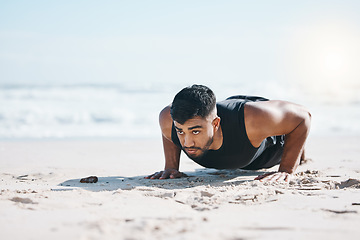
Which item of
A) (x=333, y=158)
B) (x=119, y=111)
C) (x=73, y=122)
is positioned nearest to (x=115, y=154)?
(x=333, y=158)

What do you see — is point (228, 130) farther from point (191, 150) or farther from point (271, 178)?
point (271, 178)

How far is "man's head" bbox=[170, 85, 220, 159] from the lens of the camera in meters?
3.47

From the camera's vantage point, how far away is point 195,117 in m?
3.50

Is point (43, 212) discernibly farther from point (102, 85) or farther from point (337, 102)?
point (102, 85)

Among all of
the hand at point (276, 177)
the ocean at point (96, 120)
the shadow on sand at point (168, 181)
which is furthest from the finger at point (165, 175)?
the ocean at point (96, 120)

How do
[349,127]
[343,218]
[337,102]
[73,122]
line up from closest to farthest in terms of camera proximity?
[343,218] → [349,127] → [73,122] → [337,102]

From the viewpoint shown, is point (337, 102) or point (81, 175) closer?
point (81, 175)

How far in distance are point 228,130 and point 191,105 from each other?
53 centimetres

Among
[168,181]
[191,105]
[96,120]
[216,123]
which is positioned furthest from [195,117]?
[96,120]

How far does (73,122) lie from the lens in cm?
1100

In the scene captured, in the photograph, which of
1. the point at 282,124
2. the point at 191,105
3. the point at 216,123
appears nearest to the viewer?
the point at 191,105

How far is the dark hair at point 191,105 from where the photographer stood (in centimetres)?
346

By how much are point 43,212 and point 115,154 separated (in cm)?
358

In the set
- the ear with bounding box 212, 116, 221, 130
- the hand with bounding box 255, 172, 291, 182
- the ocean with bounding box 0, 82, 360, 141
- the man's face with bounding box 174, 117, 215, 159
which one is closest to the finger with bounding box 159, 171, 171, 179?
the man's face with bounding box 174, 117, 215, 159
